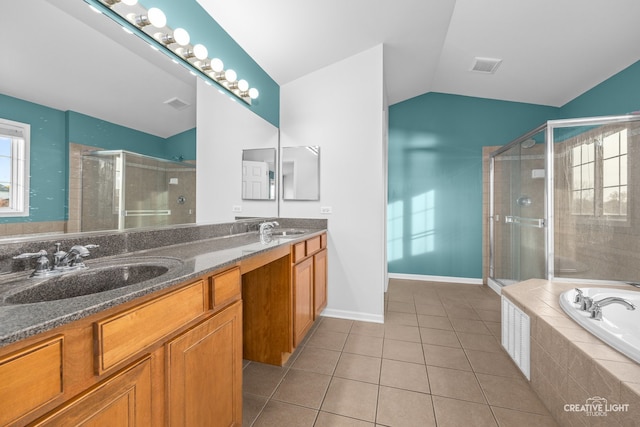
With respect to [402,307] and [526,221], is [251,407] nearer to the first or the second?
[402,307]

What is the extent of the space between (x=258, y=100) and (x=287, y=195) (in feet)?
3.03

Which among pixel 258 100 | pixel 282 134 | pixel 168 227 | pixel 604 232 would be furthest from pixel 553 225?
pixel 168 227

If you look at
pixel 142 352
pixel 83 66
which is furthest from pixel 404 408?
pixel 83 66

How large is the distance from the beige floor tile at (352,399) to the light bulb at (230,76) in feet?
7.02

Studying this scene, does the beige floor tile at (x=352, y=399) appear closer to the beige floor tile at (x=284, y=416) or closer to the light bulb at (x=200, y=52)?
the beige floor tile at (x=284, y=416)

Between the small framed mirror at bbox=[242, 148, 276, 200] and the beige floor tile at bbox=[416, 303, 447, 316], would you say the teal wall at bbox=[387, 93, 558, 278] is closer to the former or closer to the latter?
the beige floor tile at bbox=[416, 303, 447, 316]

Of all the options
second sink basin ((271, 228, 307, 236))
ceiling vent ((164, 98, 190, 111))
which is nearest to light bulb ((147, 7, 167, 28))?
ceiling vent ((164, 98, 190, 111))

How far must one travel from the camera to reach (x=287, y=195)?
9.43 ft

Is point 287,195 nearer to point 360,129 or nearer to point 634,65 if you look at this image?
point 360,129

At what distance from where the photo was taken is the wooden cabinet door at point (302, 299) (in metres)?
1.96

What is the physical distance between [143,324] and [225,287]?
392 mm

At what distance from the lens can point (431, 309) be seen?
296 centimetres

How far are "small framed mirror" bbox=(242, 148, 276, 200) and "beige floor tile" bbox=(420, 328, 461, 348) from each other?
185cm

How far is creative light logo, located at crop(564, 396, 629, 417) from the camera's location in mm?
1004
